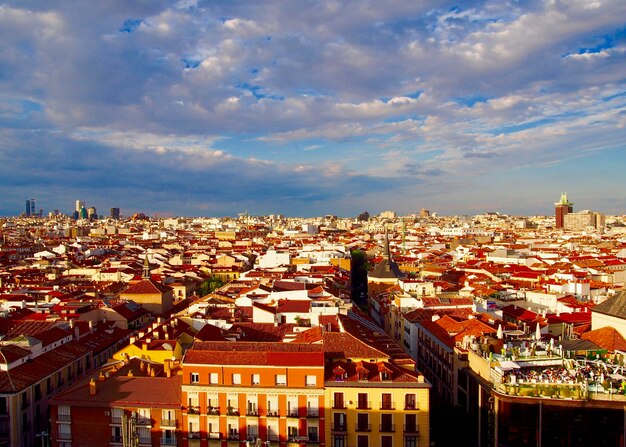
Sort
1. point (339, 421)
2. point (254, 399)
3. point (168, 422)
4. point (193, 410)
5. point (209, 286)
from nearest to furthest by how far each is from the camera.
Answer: point (339, 421) → point (254, 399) → point (193, 410) → point (168, 422) → point (209, 286)

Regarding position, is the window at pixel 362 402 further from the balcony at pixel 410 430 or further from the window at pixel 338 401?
the balcony at pixel 410 430

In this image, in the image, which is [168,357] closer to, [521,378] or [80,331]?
[80,331]

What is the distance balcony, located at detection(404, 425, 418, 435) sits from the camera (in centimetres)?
2733

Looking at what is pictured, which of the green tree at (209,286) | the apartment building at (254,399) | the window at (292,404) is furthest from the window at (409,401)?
the green tree at (209,286)

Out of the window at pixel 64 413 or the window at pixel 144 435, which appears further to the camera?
the window at pixel 64 413

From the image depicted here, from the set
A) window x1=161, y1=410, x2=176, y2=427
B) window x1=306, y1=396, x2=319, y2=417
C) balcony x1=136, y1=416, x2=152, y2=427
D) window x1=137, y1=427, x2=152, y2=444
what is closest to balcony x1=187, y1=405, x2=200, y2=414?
window x1=161, y1=410, x2=176, y2=427

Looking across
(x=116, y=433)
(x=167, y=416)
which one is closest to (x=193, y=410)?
(x=167, y=416)

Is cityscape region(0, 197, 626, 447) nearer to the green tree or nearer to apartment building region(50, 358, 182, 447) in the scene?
apartment building region(50, 358, 182, 447)

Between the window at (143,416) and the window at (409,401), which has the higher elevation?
the window at (409,401)

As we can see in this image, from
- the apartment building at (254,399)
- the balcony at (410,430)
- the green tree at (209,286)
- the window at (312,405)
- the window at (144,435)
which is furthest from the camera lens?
the green tree at (209,286)

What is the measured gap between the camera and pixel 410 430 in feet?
89.9

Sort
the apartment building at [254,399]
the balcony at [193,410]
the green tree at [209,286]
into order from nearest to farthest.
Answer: the apartment building at [254,399]
the balcony at [193,410]
the green tree at [209,286]

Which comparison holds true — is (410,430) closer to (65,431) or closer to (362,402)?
(362,402)

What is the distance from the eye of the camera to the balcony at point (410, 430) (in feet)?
89.7
